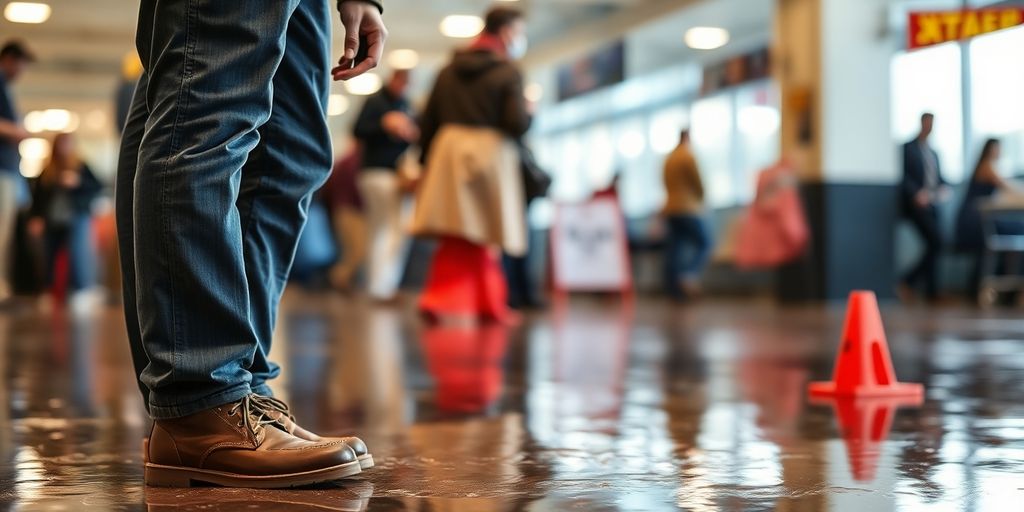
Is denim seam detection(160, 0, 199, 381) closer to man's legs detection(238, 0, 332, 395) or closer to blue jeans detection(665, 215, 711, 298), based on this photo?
man's legs detection(238, 0, 332, 395)

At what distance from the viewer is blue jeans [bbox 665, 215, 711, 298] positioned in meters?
12.9

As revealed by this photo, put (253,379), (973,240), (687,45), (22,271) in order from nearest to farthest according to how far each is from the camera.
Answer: (253,379) → (973,240) → (22,271) → (687,45)

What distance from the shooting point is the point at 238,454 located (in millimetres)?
1765

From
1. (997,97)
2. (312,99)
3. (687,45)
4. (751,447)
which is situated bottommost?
(751,447)

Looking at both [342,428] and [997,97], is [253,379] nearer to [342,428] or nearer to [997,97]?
[342,428]

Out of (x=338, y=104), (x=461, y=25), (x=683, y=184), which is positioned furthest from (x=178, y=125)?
(x=338, y=104)

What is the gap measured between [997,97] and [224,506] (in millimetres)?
12382

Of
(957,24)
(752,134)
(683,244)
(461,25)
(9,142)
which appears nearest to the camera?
(957,24)

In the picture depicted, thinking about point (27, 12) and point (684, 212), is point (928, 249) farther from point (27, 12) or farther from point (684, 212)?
point (27, 12)

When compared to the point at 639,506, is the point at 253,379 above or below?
above

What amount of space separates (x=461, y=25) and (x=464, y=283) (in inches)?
438

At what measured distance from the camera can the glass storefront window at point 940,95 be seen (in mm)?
13242

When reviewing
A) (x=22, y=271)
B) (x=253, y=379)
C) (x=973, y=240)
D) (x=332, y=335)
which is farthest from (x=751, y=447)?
(x=22, y=271)

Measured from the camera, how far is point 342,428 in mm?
2529
